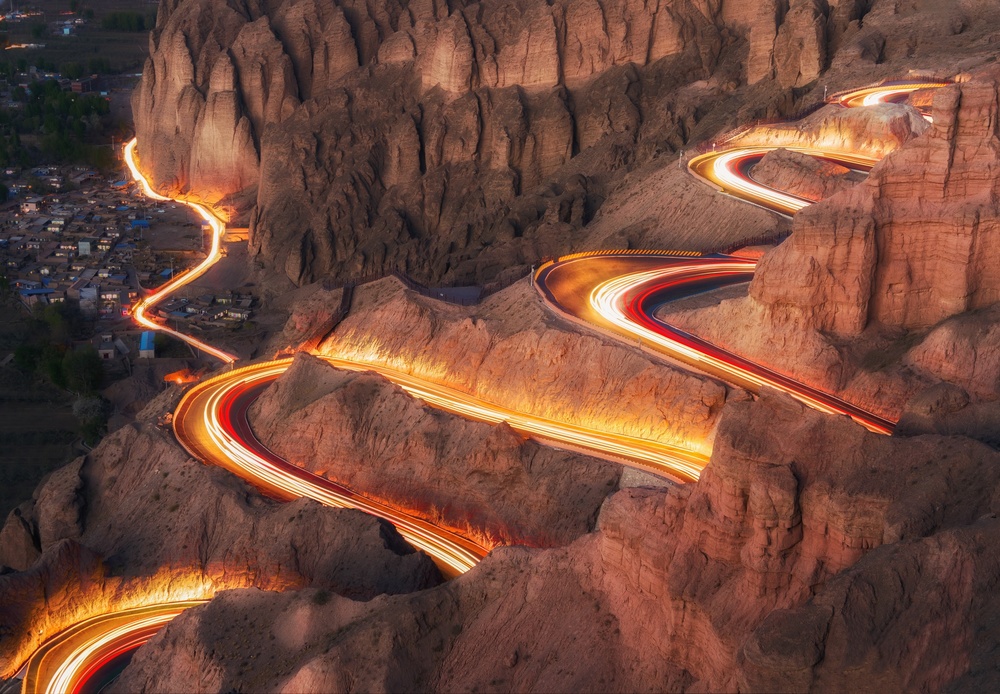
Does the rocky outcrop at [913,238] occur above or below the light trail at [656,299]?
above

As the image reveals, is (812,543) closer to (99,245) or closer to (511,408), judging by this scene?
(511,408)

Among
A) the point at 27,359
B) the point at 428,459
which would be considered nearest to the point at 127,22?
the point at 27,359

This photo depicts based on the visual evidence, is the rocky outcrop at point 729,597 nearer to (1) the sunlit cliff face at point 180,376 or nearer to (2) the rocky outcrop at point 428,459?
(2) the rocky outcrop at point 428,459

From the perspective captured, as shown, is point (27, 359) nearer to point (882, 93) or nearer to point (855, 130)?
point (855, 130)

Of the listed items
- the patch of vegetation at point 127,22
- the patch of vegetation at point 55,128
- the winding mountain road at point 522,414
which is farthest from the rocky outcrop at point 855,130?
the patch of vegetation at point 127,22

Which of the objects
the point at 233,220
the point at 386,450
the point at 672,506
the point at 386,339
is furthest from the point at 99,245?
the point at 672,506

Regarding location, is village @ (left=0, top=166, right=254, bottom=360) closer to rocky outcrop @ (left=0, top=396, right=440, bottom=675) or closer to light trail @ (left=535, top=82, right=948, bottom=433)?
rocky outcrop @ (left=0, top=396, right=440, bottom=675)
